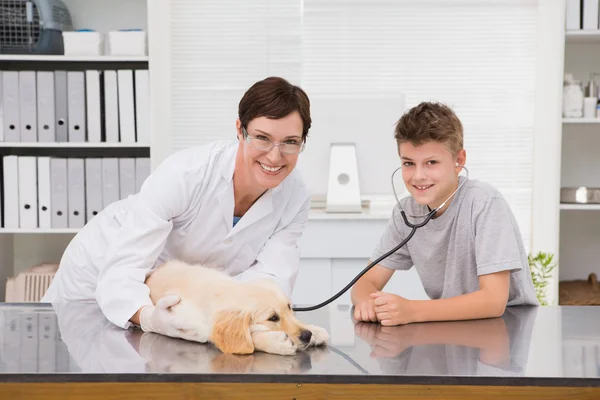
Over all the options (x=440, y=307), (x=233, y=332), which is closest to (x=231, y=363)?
(x=233, y=332)

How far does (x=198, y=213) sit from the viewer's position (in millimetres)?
1506

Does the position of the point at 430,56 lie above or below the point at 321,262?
above

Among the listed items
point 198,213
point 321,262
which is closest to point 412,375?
point 198,213

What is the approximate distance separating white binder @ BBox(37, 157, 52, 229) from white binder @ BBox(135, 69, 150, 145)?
0.44 m

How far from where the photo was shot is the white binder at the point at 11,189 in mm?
3031

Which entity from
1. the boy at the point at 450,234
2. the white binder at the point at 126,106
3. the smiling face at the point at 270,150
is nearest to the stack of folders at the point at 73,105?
the white binder at the point at 126,106

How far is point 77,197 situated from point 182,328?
2.15 m

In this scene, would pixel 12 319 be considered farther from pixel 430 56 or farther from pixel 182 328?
pixel 430 56

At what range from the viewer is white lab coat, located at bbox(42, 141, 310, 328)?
135cm

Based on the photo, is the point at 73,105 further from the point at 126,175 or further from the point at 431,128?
the point at 431,128

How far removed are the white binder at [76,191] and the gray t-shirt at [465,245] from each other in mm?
1883

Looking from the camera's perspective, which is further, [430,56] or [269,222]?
[430,56]

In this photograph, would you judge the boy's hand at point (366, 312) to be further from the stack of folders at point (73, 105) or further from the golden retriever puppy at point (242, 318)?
the stack of folders at point (73, 105)

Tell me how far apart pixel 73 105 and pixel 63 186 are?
14.8 inches
